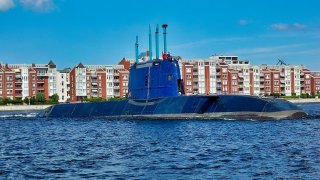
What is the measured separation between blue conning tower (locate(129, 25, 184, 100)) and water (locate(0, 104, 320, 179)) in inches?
648

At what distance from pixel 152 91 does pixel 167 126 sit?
15810 mm

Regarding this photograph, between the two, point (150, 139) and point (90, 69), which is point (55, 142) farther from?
point (90, 69)

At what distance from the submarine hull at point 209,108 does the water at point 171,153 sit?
8.31 m

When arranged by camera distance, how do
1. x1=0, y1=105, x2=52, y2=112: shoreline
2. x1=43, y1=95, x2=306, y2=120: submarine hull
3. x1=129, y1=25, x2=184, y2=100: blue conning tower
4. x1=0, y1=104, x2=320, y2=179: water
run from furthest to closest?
x1=0, y1=105, x2=52, y2=112: shoreline → x1=129, y1=25, x2=184, y2=100: blue conning tower → x1=43, y1=95, x2=306, y2=120: submarine hull → x1=0, y1=104, x2=320, y2=179: water

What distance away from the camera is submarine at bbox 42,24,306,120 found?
66.7 metres

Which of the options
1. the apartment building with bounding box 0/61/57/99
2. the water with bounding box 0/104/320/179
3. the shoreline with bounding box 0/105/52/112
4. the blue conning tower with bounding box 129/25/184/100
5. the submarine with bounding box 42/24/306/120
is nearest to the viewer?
the water with bounding box 0/104/320/179

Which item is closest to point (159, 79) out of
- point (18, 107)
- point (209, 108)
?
point (209, 108)

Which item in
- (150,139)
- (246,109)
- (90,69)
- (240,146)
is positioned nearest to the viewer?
(240,146)

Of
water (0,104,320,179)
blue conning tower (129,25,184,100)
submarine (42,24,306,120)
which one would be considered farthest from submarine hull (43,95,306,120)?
water (0,104,320,179)

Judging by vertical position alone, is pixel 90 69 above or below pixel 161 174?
above

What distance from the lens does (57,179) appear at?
28.4 m

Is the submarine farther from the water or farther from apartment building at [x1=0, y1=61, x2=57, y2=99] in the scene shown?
apartment building at [x1=0, y1=61, x2=57, y2=99]

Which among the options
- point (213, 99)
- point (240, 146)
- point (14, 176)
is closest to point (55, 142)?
point (240, 146)

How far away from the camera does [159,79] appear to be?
244ft
